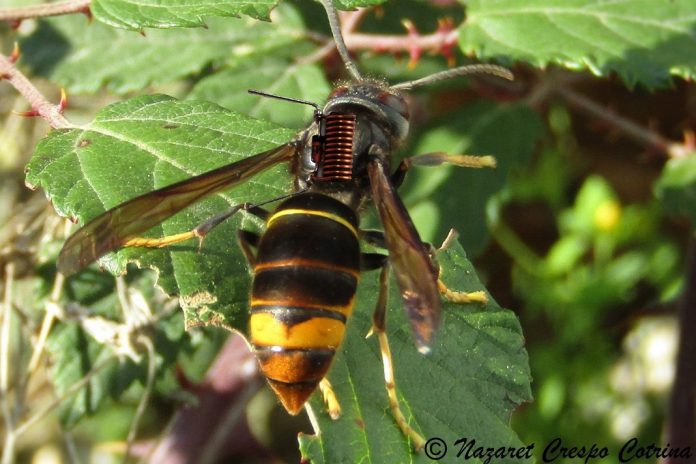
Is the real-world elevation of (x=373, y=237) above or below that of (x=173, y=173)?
below

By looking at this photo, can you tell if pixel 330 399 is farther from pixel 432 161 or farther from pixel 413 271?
pixel 432 161

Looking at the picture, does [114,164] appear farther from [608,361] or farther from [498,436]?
[608,361]

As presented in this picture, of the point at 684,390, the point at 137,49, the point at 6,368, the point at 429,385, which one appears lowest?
the point at 6,368

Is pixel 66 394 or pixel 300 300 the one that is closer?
pixel 300 300

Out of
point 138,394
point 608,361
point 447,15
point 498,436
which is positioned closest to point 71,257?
point 498,436

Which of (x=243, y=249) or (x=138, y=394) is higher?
(x=243, y=249)

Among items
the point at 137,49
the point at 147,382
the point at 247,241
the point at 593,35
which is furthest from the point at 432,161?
the point at 137,49

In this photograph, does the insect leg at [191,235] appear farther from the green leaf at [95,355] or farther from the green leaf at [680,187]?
the green leaf at [680,187]
